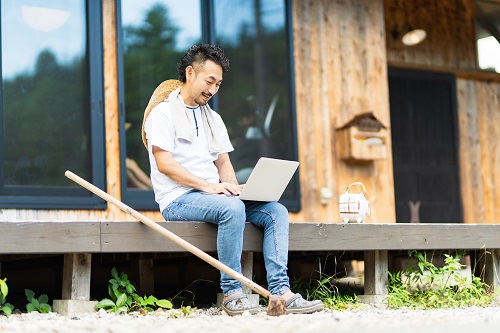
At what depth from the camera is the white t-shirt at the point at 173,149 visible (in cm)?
417

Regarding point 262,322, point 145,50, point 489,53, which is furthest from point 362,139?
point 262,322

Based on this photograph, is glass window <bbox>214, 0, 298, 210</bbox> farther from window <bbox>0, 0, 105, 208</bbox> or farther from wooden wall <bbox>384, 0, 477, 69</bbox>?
wooden wall <bbox>384, 0, 477, 69</bbox>

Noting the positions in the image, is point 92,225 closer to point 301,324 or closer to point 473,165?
point 301,324

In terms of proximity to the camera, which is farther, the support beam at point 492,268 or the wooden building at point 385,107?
the wooden building at point 385,107

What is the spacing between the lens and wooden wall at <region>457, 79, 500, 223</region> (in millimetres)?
8234

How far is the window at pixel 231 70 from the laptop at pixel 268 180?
67.9 inches

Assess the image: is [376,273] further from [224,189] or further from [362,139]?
[362,139]

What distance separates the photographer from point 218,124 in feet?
14.7

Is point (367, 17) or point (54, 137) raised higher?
point (367, 17)

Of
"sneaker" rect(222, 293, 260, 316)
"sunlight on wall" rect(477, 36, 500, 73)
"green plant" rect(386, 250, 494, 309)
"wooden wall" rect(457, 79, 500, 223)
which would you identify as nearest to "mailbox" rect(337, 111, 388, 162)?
"wooden wall" rect(457, 79, 500, 223)

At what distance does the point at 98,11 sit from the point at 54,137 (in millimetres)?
851

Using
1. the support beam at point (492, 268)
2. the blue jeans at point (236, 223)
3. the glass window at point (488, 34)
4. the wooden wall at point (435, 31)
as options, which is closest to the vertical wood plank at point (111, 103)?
the blue jeans at point (236, 223)

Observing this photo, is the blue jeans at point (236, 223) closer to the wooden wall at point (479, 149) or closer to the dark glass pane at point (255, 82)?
the dark glass pane at point (255, 82)

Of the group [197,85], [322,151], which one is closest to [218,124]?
[197,85]
